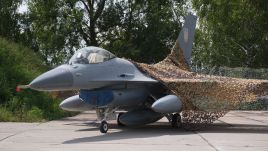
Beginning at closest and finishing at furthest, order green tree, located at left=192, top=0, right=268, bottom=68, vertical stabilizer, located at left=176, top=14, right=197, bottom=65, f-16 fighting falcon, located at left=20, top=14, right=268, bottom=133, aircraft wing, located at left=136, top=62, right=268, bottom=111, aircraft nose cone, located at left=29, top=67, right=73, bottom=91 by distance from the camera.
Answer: aircraft nose cone, located at left=29, top=67, right=73, bottom=91, f-16 fighting falcon, located at left=20, top=14, right=268, bottom=133, aircraft wing, located at left=136, top=62, right=268, bottom=111, vertical stabilizer, located at left=176, top=14, right=197, bottom=65, green tree, located at left=192, top=0, right=268, bottom=68

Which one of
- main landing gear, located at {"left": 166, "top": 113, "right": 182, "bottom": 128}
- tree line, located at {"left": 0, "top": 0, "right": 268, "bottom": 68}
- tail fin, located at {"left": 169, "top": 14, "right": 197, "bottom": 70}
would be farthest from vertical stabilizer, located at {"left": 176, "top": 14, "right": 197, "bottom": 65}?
tree line, located at {"left": 0, "top": 0, "right": 268, "bottom": 68}

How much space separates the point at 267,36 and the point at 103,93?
2914 cm

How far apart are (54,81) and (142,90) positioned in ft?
12.2

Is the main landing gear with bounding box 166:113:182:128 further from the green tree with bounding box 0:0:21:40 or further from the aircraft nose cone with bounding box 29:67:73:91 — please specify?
the green tree with bounding box 0:0:21:40

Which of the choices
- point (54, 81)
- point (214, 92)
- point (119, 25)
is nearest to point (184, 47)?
point (214, 92)

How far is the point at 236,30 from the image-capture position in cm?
4184

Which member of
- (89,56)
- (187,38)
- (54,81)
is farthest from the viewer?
(187,38)

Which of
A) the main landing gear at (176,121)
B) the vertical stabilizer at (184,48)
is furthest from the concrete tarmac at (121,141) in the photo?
the vertical stabilizer at (184,48)

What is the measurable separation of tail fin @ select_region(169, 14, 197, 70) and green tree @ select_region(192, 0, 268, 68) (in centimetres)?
2006

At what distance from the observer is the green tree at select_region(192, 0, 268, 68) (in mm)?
39906

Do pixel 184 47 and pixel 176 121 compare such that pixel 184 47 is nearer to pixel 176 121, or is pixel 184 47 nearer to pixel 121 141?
pixel 176 121

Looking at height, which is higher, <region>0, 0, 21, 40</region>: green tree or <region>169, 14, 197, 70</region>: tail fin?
<region>0, 0, 21, 40</region>: green tree

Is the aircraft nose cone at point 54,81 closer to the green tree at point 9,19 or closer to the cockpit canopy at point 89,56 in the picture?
the cockpit canopy at point 89,56

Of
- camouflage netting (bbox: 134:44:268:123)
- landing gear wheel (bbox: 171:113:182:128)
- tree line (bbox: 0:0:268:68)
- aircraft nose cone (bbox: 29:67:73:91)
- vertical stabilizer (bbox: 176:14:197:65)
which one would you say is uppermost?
tree line (bbox: 0:0:268:68)
